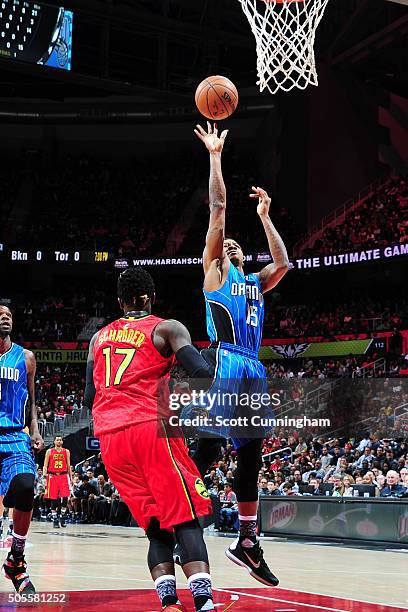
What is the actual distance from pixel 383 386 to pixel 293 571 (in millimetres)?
14245

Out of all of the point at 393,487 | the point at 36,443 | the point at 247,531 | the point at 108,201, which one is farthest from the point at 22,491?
the point at 108,201

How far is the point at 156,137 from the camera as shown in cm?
3712

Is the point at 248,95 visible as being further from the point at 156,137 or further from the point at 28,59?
the point at 28,59

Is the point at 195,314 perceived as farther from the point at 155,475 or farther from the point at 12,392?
the point at 155,475

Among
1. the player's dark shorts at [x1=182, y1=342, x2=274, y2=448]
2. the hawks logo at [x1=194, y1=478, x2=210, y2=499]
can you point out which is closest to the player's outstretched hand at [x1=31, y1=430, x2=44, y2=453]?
the player's dark shorts at [x1=182, y1=342, x2=274, y2=448]

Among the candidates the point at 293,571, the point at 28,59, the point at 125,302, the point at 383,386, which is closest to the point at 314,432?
the point at 383,386

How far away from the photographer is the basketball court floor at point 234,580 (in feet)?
21.1

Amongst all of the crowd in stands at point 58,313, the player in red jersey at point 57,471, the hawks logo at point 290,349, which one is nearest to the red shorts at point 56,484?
the player in red jersey at point 57,471

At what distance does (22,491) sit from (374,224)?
22924mm

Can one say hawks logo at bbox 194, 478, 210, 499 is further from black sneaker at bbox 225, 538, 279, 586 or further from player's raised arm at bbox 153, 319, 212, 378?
black sneaker at bbox 225, 538, 279, 586

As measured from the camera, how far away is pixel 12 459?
7.19 meters

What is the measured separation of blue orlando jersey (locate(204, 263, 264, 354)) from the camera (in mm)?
6457

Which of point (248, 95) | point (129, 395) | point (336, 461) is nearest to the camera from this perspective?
point (129, 395)

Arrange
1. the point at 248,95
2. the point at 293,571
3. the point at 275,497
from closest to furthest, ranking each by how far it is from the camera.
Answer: the point at 293,571
the point at 275,497
the point at 248,95
